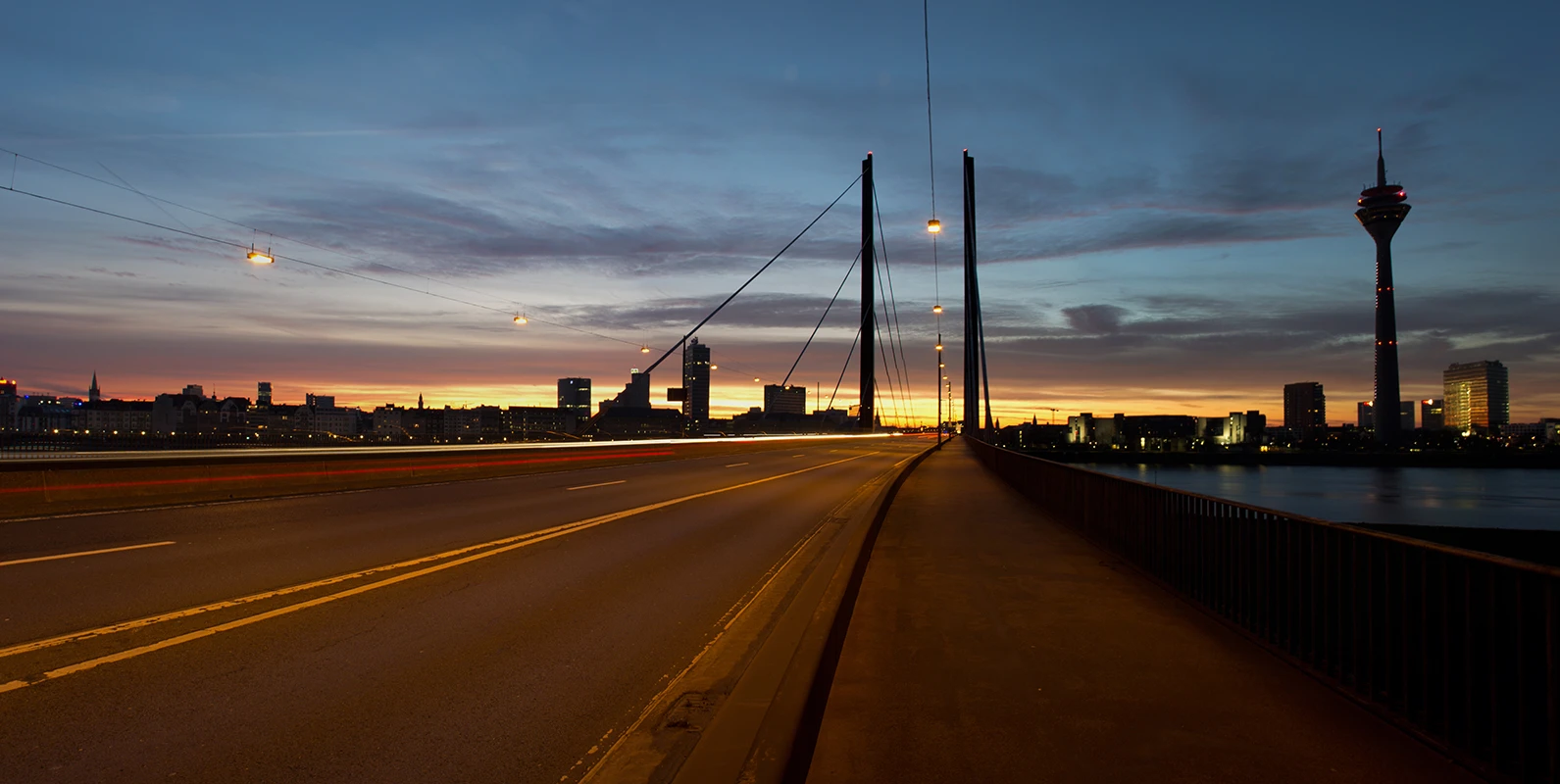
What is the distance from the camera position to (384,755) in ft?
12.8

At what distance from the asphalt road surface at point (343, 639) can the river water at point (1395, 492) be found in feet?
186

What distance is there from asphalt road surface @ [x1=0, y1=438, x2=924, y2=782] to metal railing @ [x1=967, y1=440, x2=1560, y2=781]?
4219 millimetres

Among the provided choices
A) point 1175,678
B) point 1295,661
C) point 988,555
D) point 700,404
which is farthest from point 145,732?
point 700,404

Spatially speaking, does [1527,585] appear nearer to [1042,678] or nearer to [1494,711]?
[1494,711]

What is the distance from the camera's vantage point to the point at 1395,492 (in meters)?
111

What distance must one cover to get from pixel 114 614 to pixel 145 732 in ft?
10.3

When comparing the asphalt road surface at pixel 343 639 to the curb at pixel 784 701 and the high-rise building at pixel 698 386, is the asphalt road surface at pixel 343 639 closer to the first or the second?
the curb at pixel 784 701

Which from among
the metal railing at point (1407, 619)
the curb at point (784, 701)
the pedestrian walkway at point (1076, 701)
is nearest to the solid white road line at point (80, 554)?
the curb at point (784, 701)

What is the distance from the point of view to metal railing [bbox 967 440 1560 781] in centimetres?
366

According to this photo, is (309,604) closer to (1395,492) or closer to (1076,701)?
(1076,701)

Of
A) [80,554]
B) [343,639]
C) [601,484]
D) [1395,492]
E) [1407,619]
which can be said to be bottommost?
[1395,492]

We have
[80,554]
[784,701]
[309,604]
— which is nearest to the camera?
[784,701]

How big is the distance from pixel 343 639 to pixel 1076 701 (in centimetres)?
511

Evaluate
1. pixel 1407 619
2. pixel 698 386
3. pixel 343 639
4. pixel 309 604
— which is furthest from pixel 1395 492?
pixel 343 639
